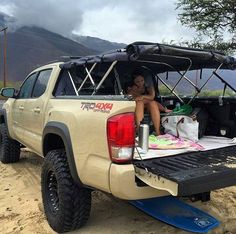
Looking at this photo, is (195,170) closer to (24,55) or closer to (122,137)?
(122,137)

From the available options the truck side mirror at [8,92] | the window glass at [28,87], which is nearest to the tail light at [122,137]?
the window glass at [28,87]

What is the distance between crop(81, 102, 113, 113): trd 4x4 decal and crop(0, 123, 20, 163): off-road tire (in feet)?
12.2

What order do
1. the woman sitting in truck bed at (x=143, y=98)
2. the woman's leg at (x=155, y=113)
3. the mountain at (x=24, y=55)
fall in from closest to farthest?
the woman sitting in truck bed at (x=143, y=98) → the woman's leg at (x=155, y=113) → the mountain at (x=24, y=55)

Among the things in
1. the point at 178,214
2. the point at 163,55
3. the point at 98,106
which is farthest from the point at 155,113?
the point at 98,106

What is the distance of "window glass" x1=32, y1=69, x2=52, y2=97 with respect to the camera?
5469mm

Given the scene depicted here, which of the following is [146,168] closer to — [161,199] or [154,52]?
[154,52]

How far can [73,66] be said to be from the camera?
4812 mm

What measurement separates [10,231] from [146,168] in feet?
5.91

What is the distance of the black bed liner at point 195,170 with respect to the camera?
3135 millimetres

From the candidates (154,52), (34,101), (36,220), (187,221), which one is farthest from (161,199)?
(34,101)

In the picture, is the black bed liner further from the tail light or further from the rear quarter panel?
the rear quarter panel

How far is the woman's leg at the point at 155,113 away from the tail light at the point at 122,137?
1.63m

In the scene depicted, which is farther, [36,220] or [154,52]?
[36,220]

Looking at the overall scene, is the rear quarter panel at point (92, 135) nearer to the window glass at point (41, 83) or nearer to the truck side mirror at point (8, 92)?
the window glass at point (41, 83)
